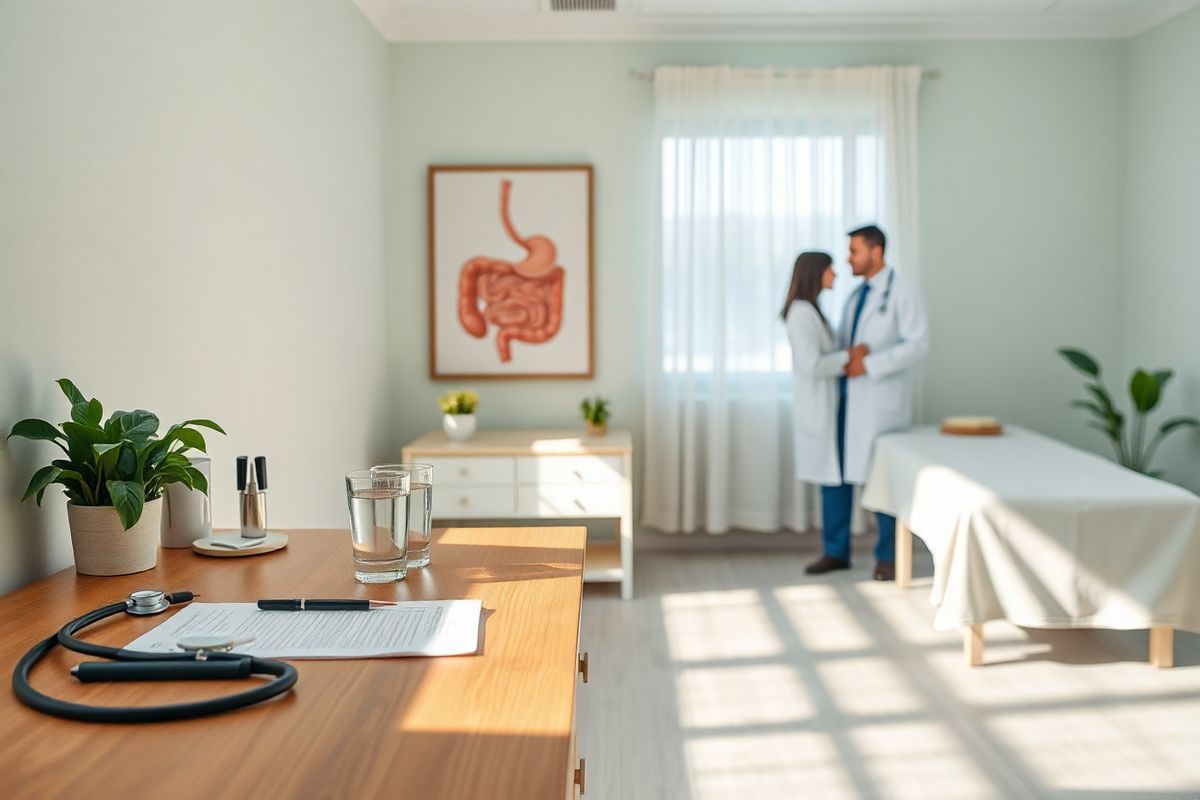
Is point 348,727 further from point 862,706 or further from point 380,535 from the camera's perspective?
point 862,706

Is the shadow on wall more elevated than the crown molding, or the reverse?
the crown molding

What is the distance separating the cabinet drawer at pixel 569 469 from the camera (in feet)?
Answer: 12.9

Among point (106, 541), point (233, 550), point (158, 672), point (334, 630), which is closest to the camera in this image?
point (158, 672)

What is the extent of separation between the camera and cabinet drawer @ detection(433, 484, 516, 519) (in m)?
3.93

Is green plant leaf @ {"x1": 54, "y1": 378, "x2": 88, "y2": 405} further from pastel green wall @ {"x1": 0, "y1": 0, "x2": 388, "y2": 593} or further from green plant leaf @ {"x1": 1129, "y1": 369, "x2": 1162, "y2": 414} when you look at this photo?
green plant leaf @ {"x1": 1129, "y1": 369, "x2": 1162, "y2": 414}

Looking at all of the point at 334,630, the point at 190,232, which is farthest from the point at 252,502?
the point at 190,232

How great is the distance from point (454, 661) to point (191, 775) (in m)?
0.32

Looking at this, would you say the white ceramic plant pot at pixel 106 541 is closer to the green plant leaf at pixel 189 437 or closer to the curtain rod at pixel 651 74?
the green plant leaf at pixel 189 437

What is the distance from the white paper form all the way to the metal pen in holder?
427 mm

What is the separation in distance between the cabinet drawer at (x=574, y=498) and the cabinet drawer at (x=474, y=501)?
0.05 m

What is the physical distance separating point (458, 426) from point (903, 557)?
188 centimetres

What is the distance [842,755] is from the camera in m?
2.46

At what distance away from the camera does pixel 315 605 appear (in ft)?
4.16

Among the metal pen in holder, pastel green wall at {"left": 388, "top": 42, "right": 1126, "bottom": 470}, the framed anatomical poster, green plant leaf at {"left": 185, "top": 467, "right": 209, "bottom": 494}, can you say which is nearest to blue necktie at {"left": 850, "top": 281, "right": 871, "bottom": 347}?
pastel green wall at {"left": 388, "top": 42, "right": 1126, "bottom": 470}
